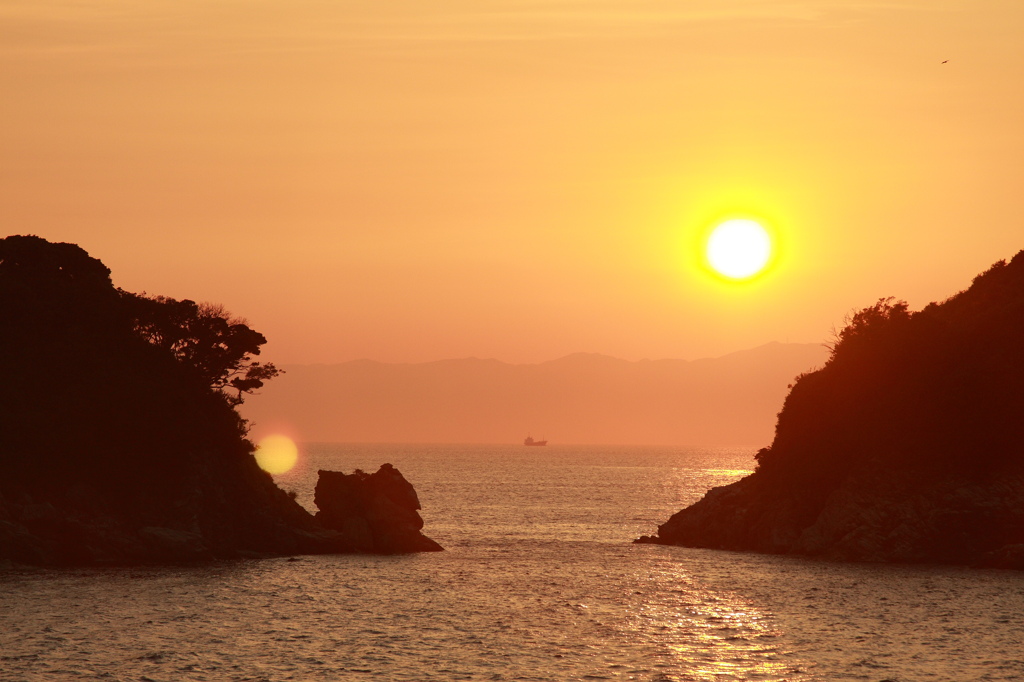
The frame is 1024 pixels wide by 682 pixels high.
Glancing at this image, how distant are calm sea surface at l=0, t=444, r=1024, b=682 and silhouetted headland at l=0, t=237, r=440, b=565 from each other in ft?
15.4

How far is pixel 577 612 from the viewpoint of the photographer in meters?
63.4

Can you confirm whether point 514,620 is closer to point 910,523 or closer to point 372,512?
point 372,512

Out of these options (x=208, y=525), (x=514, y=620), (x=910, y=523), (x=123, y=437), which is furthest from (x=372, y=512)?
(x=910, y=523)

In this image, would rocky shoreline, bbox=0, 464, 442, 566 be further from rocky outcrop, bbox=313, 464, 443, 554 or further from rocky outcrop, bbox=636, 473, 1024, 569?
rocky outcrop, bbox=636, 473, 1024, 569

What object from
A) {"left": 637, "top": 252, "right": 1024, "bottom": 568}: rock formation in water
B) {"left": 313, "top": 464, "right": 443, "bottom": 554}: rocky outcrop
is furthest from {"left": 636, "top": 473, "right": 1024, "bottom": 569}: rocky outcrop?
{"left": 313, "top": 464, "right": 443, "bottom": 554}: rocky outcrop

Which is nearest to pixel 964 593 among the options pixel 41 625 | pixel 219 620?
pixel 219 620

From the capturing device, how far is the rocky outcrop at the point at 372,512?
307 feet

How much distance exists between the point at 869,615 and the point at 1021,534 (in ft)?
87.4

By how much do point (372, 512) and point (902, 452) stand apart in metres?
43.4

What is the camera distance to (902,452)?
89.8 meters

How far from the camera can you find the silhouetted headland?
266ft

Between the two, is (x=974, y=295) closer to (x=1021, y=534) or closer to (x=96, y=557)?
(x=1021, y=534)

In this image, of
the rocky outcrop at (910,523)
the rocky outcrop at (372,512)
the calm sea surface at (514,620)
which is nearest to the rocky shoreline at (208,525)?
the rocky outcrop at (372,512)

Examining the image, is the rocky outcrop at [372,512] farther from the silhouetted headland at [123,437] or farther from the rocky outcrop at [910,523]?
the rocky outcrop at [910,523]
